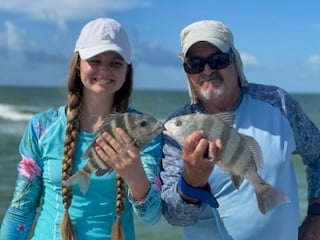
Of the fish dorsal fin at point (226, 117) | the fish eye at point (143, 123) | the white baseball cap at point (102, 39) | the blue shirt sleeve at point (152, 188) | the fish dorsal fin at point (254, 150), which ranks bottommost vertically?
the blue shirt sleeve at point (152, 188)

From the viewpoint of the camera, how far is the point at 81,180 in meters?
3.28

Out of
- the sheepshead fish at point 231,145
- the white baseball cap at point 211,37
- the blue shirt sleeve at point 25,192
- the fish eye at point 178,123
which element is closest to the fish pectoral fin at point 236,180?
the sheepshead fish at point 231,145

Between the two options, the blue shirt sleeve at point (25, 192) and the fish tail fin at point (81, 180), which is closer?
the fish tail fin at point (81, 180)

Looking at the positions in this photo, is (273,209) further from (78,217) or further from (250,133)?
(78,217)

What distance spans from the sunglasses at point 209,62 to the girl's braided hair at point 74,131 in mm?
423

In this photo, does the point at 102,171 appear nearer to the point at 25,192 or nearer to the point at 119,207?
the point at 119,207

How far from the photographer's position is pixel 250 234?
3668 millimetres

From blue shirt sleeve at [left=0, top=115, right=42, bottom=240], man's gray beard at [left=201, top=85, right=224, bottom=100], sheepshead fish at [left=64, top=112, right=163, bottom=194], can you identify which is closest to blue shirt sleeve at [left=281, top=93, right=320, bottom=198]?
man's gray beard at [left=201, top=85, right=224, bottom=100]

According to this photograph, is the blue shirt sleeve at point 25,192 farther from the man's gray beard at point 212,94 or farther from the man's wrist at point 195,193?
the man's gray beard at point 212,94

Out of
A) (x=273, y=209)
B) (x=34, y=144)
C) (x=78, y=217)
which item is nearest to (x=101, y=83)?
(x=34, y=144)

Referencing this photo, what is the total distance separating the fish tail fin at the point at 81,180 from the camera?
3.25 metres

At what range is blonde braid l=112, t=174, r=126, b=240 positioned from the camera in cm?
354

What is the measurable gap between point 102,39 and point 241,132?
3.72 feet

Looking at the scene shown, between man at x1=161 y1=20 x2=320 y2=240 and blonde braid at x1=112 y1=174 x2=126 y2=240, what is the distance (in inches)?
10.8
